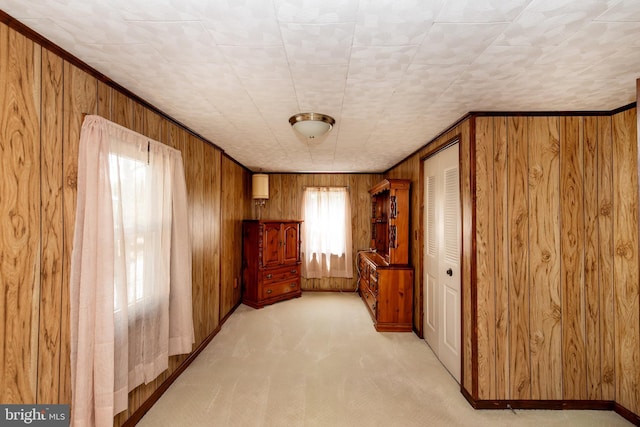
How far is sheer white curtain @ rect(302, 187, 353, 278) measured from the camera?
5543 millimetres

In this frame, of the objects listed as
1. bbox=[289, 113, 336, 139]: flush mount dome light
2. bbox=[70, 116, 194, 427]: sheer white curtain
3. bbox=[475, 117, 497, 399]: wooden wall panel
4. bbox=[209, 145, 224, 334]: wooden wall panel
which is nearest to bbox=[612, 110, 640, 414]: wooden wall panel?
bbox=[475, 117, 497, 399]: wooden wall panel

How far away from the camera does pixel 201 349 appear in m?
3.14

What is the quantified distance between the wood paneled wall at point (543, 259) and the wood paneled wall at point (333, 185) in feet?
10.9

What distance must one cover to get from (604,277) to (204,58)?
3.36m

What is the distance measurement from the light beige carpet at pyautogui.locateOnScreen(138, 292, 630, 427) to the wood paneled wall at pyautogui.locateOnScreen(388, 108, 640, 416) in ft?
0.79

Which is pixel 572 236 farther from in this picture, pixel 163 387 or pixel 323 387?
pixel 163 387

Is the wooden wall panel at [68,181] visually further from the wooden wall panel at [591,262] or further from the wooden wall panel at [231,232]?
the wooden wall panel at [591,262]

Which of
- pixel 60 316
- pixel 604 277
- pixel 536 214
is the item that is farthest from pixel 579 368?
pixel 60 316

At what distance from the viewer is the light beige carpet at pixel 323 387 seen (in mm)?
2127

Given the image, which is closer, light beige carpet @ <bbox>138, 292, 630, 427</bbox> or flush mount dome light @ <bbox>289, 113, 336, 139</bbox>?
light beige carpet @ <bbox>138, 292, 630, 427</bbox>

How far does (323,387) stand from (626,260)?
2695 mm

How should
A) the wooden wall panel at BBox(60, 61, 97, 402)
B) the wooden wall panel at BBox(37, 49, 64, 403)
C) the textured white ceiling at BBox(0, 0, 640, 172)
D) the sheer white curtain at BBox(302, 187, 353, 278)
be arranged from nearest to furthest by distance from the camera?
1. the textured white ceiling at BBox(0, 0, 640, 172)
2. the wooden wall panel at BBox(37, 49, 64, 403)
3. the wooden wall panel at BBox(60, 61, 97, 402)
4. the sheer white curtain at BBox(302, 187, 353, 278)

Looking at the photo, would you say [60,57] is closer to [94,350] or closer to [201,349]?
[94,350]

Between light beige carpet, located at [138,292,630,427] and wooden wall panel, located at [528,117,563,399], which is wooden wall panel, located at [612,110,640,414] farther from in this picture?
wooden wall panel, located at [528,117,563,399]
